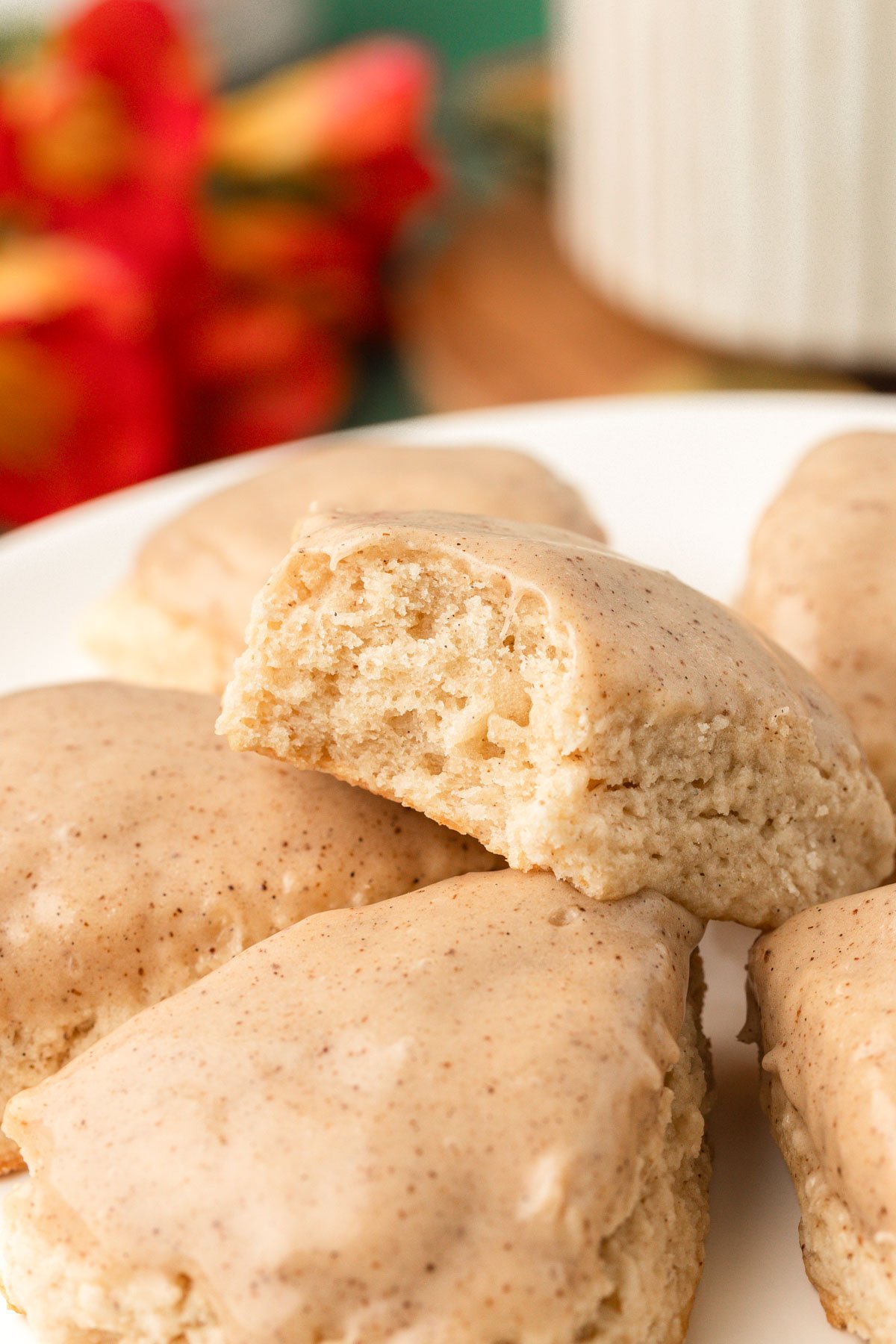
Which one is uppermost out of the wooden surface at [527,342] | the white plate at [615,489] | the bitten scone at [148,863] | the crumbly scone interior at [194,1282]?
the bitten scone at [148,863]

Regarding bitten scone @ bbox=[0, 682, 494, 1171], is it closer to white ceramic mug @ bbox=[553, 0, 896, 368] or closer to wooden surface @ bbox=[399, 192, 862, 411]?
white ceramic mug @ bbox=[553, 0, 896, 368]

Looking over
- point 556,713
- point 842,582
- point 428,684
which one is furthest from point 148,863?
point 842,582

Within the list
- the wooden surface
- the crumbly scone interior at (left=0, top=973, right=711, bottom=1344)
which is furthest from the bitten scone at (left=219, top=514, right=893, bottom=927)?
the wooden surface

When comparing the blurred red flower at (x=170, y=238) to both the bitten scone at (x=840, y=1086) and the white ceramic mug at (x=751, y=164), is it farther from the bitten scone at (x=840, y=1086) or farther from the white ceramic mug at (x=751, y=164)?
the bitten scone at (x=840, y=1086)

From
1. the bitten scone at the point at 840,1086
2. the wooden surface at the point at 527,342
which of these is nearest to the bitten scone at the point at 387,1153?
the bitten scone at the point at 840,1086

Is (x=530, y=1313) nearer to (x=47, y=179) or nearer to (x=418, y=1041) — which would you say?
(x=418, y=1041)
